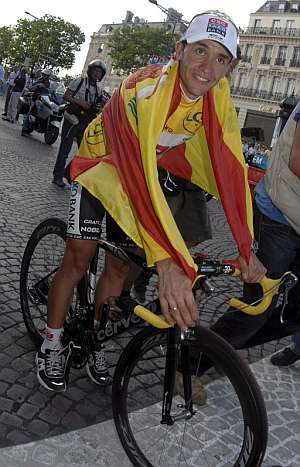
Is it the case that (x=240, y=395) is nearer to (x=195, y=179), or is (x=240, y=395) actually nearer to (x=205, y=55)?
(x=195, y=179)

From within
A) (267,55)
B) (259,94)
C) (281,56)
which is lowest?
(259,94)

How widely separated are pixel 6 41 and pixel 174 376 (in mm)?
75164

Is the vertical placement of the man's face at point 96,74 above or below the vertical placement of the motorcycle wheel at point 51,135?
→ above

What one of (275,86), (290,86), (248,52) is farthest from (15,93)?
(248,52)

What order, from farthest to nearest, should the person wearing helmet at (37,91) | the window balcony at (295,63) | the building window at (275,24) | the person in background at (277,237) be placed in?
the building window at (275,24) < the window balcony at (295,63) < the person wearing helmet at (37,91) < the person in background at (277,237)

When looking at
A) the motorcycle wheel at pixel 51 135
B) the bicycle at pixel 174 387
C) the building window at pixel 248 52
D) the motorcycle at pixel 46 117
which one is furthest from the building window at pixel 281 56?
the bicycle at pixel 174 387

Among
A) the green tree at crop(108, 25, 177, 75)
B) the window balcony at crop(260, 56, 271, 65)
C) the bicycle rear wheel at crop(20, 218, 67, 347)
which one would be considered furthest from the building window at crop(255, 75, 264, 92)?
the bicycle rear wheel at crop(20, 218, 67, 347)

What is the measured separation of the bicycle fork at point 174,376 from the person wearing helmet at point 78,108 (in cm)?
606

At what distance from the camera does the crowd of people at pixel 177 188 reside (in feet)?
6.33

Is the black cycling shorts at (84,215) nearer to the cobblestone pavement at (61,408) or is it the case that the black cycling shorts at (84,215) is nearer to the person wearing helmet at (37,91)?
the cobblestone pavement at (61,408)

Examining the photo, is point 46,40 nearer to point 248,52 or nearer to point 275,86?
point 248,52

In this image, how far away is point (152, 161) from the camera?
6.32 feet

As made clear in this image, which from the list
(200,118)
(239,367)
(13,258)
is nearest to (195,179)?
(200,118)

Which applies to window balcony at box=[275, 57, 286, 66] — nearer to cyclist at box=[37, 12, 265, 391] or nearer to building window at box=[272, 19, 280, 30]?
building window at box=[272, 19, 280, 30]
